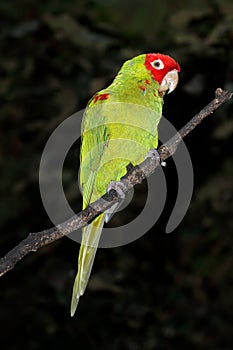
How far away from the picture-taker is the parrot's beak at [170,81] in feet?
4.75

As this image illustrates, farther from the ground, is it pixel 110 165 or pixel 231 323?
pixel 110 165

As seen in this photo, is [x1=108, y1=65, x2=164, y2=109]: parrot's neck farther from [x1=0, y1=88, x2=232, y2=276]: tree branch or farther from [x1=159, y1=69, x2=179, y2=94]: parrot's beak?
[x1=0, y1=88, x2=232, y2=276]: tree branch

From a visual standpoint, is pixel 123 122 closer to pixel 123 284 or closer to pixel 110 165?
pixel 110 165

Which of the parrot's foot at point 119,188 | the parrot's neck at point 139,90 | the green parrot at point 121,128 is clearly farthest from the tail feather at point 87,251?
the parrot's neck at point 139,90

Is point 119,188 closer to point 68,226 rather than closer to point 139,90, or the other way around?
point 68,226

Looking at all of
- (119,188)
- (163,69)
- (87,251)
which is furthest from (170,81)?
(87,251)

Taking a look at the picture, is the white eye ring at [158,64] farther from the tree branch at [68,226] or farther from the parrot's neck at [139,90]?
the tree branch at [68,226]

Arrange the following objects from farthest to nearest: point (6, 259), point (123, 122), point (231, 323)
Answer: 1. point (231, 323)
2. point (123, 122)
3. point (6, 259)

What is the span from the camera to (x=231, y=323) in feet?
9.02

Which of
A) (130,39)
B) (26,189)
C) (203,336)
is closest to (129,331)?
(203,336)

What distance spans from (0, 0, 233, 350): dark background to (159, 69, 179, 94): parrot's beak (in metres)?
0.52

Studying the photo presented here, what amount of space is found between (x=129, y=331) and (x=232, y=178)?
0.89m

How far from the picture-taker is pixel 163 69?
145 cm

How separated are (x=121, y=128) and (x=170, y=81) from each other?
0.67 feet
